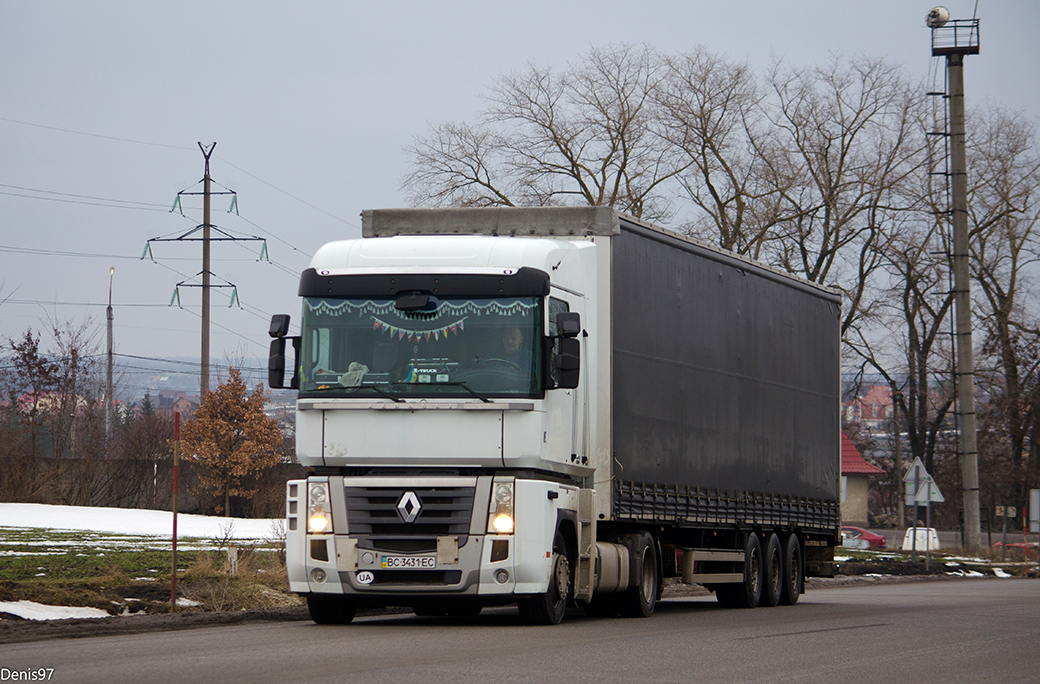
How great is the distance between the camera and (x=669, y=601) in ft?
75.6

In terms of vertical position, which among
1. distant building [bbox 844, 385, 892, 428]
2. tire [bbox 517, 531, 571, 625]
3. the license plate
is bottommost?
tire [bbox 517, 531, 571, 625]

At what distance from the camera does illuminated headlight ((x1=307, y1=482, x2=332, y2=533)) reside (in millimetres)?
13648

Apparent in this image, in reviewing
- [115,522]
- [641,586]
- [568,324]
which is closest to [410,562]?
[568,324]

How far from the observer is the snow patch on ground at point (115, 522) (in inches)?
1412

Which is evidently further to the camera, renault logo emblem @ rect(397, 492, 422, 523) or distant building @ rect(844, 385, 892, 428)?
distant building @ rect(844, 385, 892, 428)

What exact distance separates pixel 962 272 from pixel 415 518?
3238cm

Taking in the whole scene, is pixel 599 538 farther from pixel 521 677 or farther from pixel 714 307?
pixel 521 677

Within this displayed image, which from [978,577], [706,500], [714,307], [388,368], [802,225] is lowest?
[978,577]

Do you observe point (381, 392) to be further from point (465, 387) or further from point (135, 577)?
point (135, 577)

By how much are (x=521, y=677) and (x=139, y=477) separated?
1625 inches

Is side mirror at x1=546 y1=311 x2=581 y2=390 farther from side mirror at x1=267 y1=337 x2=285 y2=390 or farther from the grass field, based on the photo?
the grass field

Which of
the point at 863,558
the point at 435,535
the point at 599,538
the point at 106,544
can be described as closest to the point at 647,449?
the point at 599,538

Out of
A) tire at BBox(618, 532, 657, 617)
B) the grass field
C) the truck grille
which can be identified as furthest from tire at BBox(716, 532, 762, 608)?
the truck grille

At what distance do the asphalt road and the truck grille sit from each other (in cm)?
83
